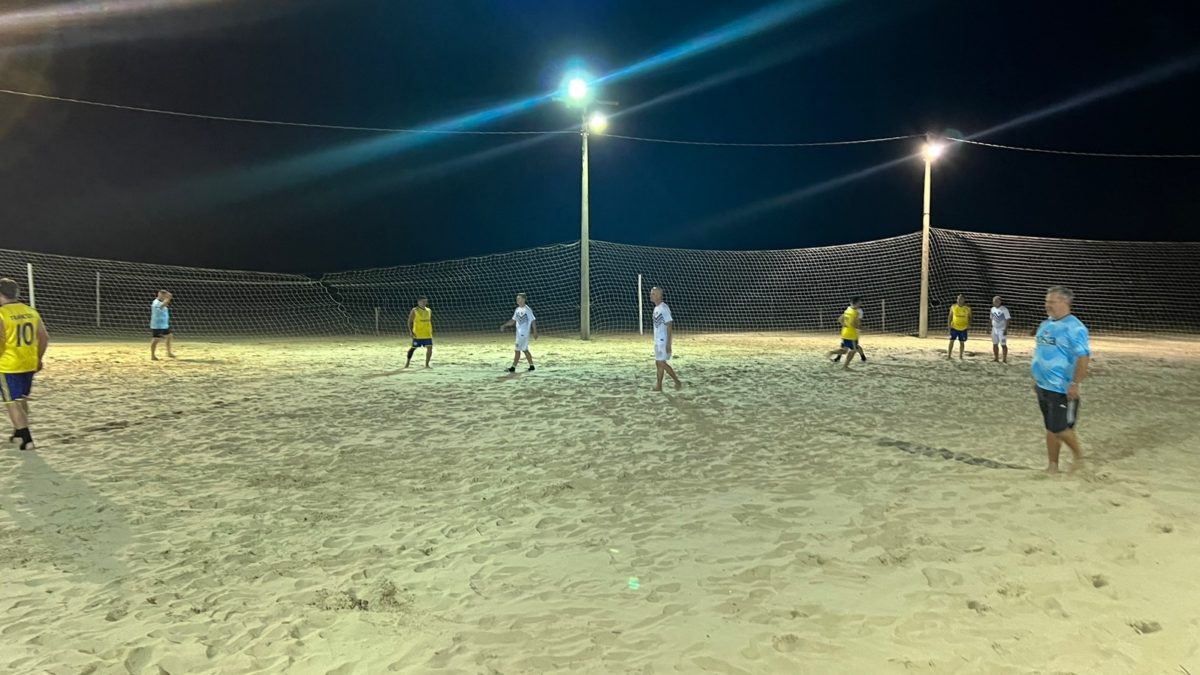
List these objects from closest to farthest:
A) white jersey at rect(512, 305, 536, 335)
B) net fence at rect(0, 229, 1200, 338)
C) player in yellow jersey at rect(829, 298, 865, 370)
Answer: white jersey at rect(512, 305, 536, 335), player in yellow jersey at rect(829, 298, 865, 370), net fence at rect(0, 229, 1200, 338)

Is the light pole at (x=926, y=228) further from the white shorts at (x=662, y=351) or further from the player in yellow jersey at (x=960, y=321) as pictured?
the white shorts at (x=662, y=351)

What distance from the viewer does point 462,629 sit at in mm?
3094

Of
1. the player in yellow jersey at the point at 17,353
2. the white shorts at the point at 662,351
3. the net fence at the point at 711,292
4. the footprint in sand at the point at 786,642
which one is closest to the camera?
the footprint in sand at the point at 786,642

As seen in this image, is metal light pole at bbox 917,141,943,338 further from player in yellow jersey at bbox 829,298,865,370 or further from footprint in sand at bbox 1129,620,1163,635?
footprint in sand at bbox 1129,620,1163,635

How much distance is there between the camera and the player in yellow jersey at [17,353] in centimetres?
656

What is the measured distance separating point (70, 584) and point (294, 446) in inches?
128

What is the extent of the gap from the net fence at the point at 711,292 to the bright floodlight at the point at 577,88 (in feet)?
24.0

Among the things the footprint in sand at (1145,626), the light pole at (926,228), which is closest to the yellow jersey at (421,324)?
the footprint in sand at (1145,626)

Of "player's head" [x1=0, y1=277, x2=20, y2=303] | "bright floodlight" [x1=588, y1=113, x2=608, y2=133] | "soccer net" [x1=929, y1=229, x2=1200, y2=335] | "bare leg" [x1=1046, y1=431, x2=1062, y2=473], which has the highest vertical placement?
"bright floodlight" [x1=588, y1=113, x2=608, y2=133]

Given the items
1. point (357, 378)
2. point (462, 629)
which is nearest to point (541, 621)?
point (462, 629)

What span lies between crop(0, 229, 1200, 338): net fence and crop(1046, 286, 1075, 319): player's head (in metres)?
20.1

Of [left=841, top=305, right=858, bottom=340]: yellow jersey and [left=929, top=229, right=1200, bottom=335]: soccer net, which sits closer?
[left=841, top=305, right=858, bottom=340]: yellow jersey

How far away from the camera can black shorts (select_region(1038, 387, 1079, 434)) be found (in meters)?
5.32

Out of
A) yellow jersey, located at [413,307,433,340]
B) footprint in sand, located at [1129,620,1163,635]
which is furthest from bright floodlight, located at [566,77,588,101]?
footprint in sand, located at [1129,620,1163,635]
